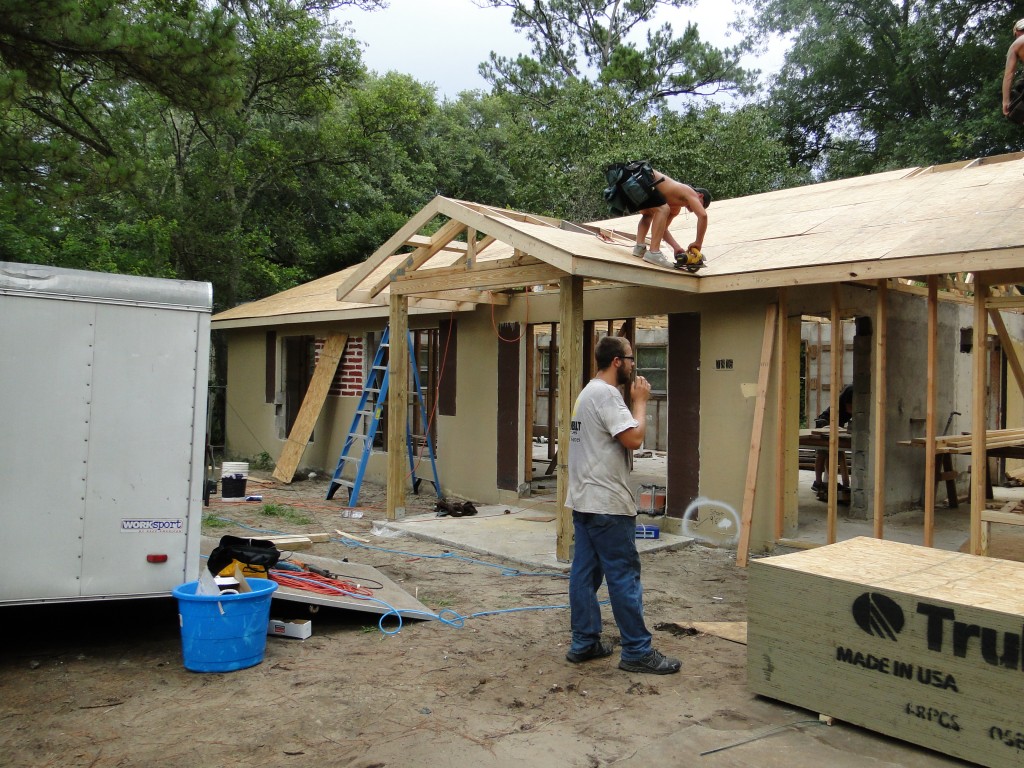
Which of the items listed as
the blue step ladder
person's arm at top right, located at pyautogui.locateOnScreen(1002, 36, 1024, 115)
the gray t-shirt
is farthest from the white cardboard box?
person's arm at top right, located at pyautogui.locateOnScreen(1002, 36, 1024, 115)

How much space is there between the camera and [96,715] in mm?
4000

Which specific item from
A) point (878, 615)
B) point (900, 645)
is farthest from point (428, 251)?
point (900, 645)

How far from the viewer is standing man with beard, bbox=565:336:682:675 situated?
457 cm

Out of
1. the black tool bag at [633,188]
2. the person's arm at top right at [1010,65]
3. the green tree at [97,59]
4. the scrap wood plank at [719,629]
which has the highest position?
the green tree at [97,59]

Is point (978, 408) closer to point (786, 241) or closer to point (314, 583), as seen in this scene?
point (786, 241)

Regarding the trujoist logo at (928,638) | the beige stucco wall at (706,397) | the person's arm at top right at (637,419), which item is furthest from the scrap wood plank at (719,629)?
the beige stucco wall at (706,397)

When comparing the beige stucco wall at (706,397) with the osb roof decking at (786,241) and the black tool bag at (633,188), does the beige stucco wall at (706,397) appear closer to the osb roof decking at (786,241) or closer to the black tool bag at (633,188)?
the osb roof decking at (786,241)

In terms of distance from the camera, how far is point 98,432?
4.62 meters

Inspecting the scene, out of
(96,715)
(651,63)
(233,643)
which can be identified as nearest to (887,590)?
(233,643)

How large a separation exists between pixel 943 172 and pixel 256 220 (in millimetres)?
16738

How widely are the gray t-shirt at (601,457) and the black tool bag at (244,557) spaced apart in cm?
197

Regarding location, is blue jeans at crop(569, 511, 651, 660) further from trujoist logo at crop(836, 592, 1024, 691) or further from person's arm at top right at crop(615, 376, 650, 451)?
trujoist logo at crop(836, 592, 1024, 691)

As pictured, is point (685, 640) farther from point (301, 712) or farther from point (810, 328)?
point (810, 328)

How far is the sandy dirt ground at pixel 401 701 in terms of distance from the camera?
3.61 m
